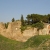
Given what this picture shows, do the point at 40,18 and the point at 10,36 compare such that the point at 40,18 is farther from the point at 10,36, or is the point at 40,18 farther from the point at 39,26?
the point at 10,36

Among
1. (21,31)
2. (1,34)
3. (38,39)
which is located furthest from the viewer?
(21,31)

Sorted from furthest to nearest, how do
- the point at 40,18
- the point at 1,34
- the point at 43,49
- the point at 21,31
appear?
the point at 40,18 → the point at 21,31 → the point at 1,34 → the point at 43,49

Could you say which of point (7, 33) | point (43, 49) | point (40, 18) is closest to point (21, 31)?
point (7, 33)

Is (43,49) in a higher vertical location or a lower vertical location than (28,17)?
lower

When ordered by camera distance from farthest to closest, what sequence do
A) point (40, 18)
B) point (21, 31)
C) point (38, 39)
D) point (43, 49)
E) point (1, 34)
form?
point (40, 18)
point (21, 31)
point (1, 34)
point (38, 39)
point (43, 49)

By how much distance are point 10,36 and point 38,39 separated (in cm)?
870

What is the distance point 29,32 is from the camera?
27.0 m

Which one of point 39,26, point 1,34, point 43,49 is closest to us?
point 43,49

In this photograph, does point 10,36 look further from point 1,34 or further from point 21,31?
point 21,31

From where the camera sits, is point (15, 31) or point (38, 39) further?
point (15, 31)

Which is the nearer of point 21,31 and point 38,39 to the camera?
point 38,39

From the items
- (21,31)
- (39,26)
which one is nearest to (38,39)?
(21,31)

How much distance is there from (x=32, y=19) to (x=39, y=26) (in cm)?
1587

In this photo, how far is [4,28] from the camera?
79.0ft
